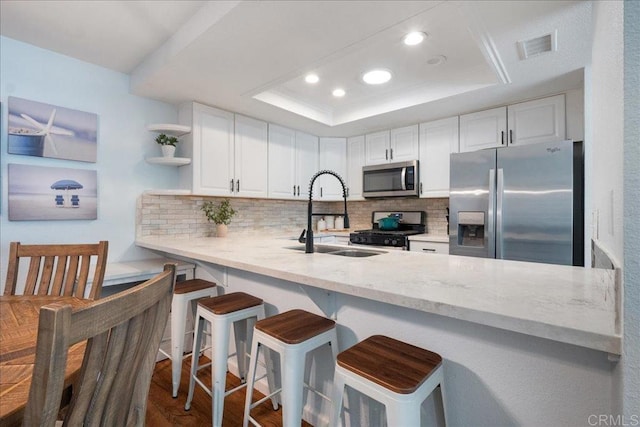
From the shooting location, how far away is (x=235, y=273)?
6.75ft

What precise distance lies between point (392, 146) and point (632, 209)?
3259mm

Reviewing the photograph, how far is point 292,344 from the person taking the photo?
1.20 m

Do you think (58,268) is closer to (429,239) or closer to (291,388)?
(291,388)

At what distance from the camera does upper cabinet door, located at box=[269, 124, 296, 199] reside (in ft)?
11.6

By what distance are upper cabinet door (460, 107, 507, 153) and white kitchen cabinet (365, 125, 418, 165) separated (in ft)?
1.78

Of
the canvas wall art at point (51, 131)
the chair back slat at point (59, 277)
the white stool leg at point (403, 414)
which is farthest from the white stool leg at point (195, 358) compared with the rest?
the canvas wall art at point (51, 131)

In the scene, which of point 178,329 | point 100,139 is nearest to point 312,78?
point 100,139

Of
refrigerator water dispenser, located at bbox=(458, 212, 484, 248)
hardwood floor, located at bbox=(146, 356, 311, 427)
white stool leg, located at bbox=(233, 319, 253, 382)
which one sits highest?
refrigerator water dispenser, located at bbox=(458, 212, 484, 248)

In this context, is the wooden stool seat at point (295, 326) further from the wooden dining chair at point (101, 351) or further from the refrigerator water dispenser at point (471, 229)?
the refrigerator water dispenser at point (471, 229)

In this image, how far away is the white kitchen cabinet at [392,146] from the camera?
3529 mm

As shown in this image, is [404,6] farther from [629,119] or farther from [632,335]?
[632,335]

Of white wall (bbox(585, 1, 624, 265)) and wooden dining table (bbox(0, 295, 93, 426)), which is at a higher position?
white wall (bbox(585, 1, 624, 265))

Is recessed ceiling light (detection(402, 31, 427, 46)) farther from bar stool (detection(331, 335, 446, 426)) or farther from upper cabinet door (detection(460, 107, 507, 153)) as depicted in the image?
bar stool (detection(331, 335, 446, 426))

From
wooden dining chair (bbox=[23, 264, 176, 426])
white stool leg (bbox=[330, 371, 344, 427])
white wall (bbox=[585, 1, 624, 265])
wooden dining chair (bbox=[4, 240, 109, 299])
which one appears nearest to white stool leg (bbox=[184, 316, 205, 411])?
wooden dining chair (bbox=[4, 240, 109, 299])
